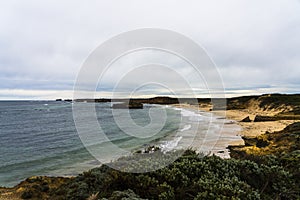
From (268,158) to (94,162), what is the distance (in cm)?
1317

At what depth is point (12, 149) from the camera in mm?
24609

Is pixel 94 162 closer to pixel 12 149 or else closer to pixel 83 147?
pixel 83 147

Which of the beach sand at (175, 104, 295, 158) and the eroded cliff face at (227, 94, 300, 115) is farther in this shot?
the eroded cliff face at (227, 94, 300, 115)

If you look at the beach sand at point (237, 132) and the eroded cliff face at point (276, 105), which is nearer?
the beach sand at point (237, 132)

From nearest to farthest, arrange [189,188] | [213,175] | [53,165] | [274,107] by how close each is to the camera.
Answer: [189,188], [213,175], [53,165], [274,107]

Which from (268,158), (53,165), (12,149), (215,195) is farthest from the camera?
(12,149)

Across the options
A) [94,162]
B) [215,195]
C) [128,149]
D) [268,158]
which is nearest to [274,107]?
[128,149]

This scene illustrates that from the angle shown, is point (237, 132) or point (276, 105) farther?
point (276, 105)

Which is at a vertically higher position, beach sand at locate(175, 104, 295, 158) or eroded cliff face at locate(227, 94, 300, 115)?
eroded cliff face at locate(227, 94, 300, 115)

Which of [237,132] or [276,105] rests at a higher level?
[276,105]

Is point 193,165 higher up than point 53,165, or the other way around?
point 193,165

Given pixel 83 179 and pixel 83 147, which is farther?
pixel 83 147

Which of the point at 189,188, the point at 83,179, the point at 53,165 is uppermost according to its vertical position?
the point at 189,188

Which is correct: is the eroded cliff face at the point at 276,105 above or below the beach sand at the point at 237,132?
above
